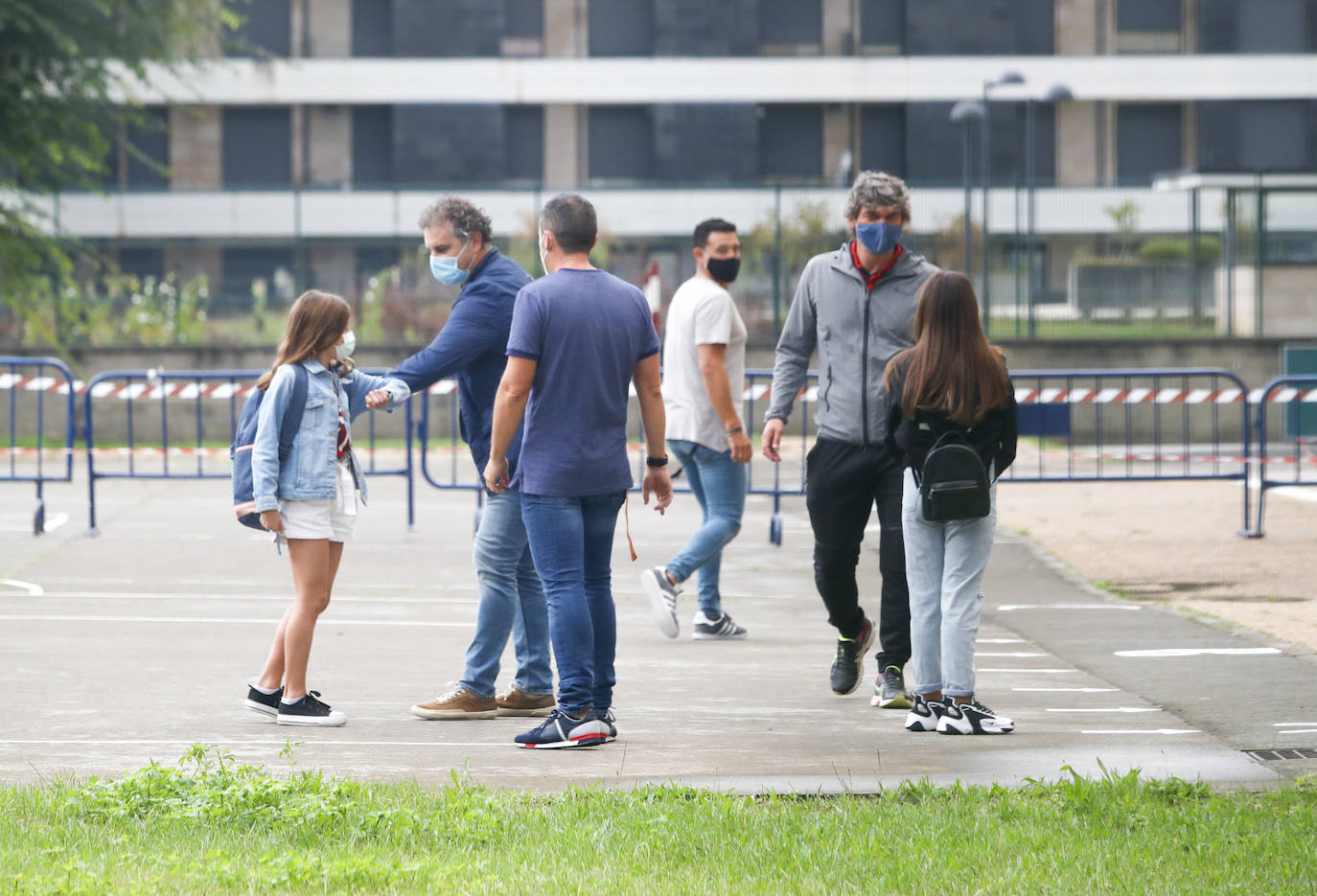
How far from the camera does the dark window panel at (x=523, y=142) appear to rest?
157 feet

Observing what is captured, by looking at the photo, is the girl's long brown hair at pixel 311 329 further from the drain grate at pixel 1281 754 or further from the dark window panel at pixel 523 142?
the dark window panel at pixel 523 142

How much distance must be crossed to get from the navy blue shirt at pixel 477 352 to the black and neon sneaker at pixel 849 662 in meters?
1.72

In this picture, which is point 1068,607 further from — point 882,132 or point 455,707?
point 882,132

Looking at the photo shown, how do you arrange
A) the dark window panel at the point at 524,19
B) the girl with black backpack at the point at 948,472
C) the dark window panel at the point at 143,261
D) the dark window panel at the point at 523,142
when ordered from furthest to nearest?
the dark window panel at the point at 523,142 < the dark window panel at the point at 524,19 < the dark window panel at the point at 143,261 < the girl with black backpack at the point at 948,472

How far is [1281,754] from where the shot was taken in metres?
6.14

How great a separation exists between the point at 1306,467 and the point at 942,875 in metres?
16.8

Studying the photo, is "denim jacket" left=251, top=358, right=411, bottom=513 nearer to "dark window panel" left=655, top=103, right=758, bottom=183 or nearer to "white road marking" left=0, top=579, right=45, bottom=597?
"white road marking" left=0, top=579, right=45, bottom=597

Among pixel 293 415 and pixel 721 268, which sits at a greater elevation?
pixel 721 268

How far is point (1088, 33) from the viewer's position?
4772 centimetres

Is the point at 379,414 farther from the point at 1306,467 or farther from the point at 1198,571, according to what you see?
the point at 1198,571

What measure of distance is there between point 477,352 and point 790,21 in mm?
42725

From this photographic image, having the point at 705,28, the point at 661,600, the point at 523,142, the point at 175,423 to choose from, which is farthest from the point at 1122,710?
the point at 523,142

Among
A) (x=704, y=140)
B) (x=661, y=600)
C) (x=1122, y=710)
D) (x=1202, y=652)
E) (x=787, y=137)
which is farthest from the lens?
(x=787, y=137)

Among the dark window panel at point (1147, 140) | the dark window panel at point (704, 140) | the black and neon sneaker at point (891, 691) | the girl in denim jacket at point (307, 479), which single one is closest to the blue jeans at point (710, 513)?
the black and neon sneaker at point (891, 691)
